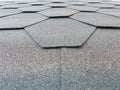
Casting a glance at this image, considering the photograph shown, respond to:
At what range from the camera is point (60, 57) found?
0.49 metres

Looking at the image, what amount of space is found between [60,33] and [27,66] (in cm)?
27

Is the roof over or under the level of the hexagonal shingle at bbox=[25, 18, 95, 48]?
under

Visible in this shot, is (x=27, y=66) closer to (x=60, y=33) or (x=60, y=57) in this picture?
(x=60, y=57)

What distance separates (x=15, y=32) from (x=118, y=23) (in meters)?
0.47

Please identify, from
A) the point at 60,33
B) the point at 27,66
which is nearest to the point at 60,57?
the point at 27,66

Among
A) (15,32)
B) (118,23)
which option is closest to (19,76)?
(15,32)

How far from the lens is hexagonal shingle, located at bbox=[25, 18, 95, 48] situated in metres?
0.59

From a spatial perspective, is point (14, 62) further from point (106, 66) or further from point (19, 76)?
point (106, 66)

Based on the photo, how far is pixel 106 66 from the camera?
1.47 ft

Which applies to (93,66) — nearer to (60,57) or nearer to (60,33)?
(60,57)

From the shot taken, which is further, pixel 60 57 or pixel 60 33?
pixel 60 33

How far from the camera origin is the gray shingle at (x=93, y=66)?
0.38 meters

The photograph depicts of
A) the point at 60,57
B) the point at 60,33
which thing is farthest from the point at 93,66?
the point at 60,33

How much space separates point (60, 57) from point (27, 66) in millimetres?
94
